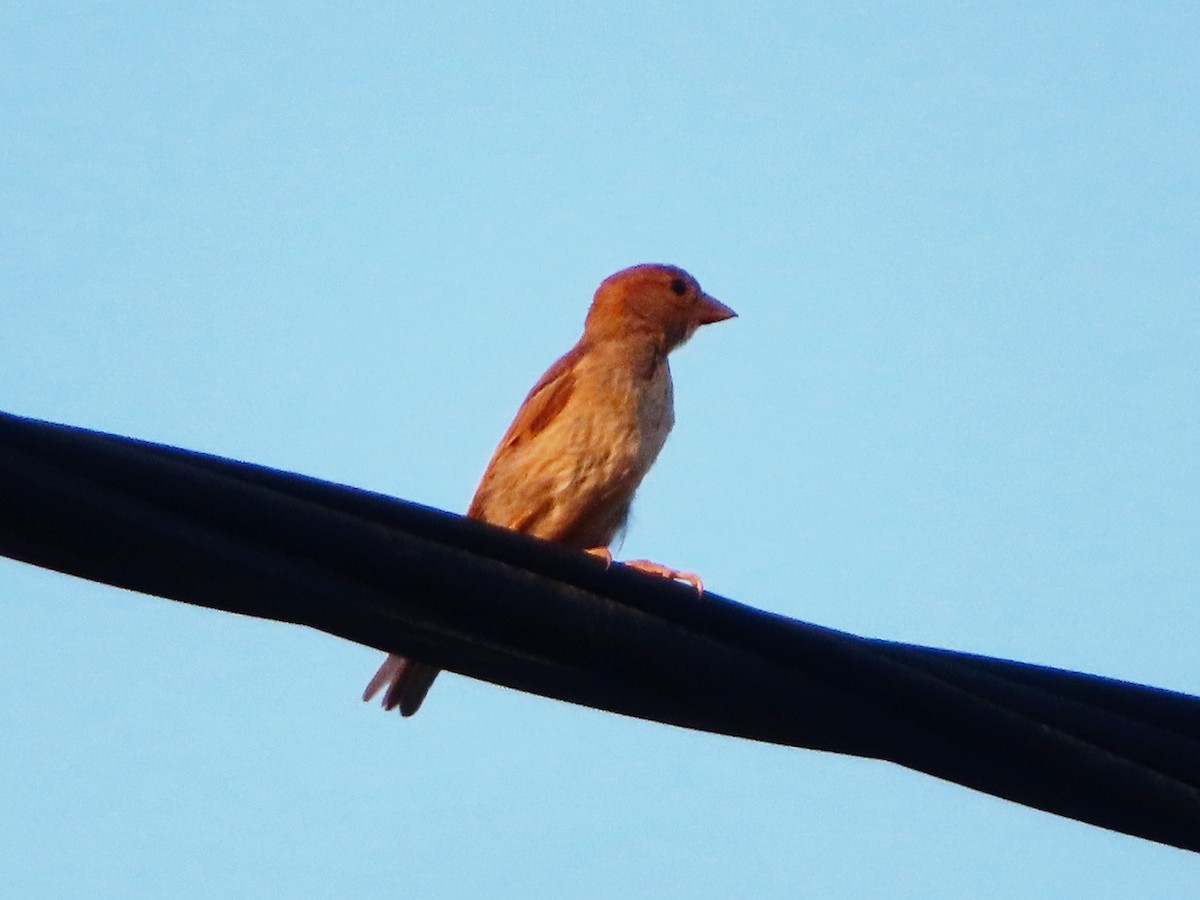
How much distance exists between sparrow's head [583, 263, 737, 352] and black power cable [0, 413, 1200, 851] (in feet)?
13.6

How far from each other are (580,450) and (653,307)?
1.31m

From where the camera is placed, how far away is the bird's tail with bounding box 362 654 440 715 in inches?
281

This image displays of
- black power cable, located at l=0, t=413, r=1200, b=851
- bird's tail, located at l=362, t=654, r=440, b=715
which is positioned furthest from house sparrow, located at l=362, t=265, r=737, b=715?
black power cable, located at l=0, t=413, r=1200, b=851

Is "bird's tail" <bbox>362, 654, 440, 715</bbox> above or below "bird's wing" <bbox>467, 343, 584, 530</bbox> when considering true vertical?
below

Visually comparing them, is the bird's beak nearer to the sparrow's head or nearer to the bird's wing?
the sparrow's head

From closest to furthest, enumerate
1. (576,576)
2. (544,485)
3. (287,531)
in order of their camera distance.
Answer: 1. (287,531)
2. (576,576)
3. (544,485)

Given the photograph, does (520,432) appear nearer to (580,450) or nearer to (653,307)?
(580,450)

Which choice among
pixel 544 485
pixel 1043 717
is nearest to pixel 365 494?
pixel 1043 717

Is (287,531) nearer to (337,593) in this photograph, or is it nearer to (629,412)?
(337,593)

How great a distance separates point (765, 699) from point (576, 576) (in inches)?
15.4

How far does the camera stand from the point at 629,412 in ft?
22.8

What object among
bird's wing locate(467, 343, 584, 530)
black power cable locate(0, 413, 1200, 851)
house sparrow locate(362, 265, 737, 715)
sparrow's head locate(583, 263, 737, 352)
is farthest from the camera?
sparrow's head locate(583, 263, 737, 352)

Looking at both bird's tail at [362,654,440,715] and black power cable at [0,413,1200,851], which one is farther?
bird's tail at [362,654,440,715]

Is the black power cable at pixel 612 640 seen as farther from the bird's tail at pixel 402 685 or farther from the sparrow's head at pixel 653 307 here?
A: the sparrow's head at pixel 653 307
